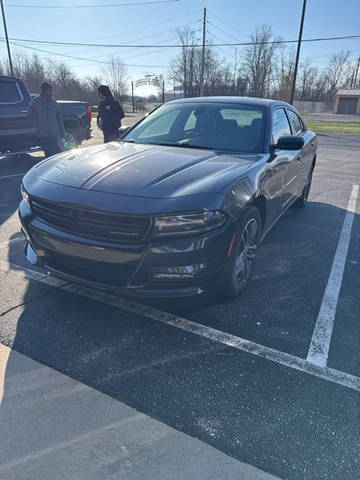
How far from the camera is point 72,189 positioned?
2.48m

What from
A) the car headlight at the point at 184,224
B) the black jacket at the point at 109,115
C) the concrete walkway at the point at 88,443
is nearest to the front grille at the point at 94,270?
the car headlight at the point at 184,224

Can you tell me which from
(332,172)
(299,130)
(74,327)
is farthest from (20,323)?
(332,172)

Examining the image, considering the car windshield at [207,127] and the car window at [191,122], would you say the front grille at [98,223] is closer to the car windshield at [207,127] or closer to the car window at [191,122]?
the car windshield at [207,127]

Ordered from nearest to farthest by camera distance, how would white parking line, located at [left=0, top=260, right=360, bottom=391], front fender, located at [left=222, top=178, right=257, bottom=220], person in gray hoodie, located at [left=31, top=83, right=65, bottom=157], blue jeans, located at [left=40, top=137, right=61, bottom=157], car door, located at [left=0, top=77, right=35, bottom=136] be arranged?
white parking line, located at [left=0, top=260, right=360, bottom=391], front fender, located at [left=222, top=178, right=257, bottom=220], person in gray hoodie, located at [left=31, top=83, right=65, bottom=157], blue jeans, located at [left=40, top=137, right=61, bottom=157], car door, located at [left=0, top=77, right=35, bottom=136]

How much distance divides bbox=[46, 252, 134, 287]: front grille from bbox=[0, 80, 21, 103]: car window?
24.7 ft

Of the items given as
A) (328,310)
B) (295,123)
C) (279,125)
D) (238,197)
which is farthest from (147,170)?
(295,123)

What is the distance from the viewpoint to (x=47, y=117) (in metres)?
7.05

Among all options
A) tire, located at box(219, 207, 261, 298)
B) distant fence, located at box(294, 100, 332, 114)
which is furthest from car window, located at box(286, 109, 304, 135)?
distant fence, located at box(294, 100, 332, 114)

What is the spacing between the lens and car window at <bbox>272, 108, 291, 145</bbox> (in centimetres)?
366

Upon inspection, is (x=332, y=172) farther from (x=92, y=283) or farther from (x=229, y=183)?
(x=92, y=283)

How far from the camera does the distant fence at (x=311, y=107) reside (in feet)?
192

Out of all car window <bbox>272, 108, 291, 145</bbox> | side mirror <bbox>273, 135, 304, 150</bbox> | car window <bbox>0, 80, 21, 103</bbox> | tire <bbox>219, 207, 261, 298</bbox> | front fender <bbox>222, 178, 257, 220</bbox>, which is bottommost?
tire <bbox>219, 207, 261, 298</bbox>

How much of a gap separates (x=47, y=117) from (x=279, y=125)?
5.04 metres

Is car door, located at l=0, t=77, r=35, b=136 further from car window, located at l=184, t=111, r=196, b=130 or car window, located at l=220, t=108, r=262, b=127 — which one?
car window, located at l=220, t=108, r=262, b=127
